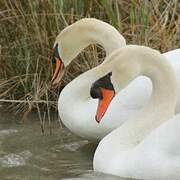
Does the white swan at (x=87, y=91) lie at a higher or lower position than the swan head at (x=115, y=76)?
lower

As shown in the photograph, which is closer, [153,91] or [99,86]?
[99,86]

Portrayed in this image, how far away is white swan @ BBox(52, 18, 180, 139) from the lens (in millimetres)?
6641

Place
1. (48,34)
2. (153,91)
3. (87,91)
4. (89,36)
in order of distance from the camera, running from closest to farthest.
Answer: (153,91) → (87,91) → (89,36) → (48,34)

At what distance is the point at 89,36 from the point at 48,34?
0.93m

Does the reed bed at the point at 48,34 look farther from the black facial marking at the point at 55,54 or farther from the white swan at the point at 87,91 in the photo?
the white swan at the point at 87,91

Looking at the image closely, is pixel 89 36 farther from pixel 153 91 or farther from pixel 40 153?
Answer: pixel 153 91

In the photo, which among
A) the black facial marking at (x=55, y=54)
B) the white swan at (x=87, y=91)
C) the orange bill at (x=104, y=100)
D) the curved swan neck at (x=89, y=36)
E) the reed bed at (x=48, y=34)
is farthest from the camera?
the reed bed at (x=48, y=34)

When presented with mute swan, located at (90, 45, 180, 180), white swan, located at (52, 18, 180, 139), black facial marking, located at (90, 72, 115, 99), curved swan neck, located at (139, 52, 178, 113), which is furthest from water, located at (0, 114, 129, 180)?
curved swan neck, located at (139, 52, 178, 113)

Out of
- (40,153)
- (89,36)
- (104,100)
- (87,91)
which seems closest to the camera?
(104,100)

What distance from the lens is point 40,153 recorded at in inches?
269

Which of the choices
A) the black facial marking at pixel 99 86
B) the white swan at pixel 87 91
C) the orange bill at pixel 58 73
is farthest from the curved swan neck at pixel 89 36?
the black facial marking at pixel 99 86

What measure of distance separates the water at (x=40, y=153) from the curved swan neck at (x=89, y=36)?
0.73 metres

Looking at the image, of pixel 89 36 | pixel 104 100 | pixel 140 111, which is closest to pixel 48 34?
pixel 89 36

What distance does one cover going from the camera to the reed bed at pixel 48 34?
306 inches
